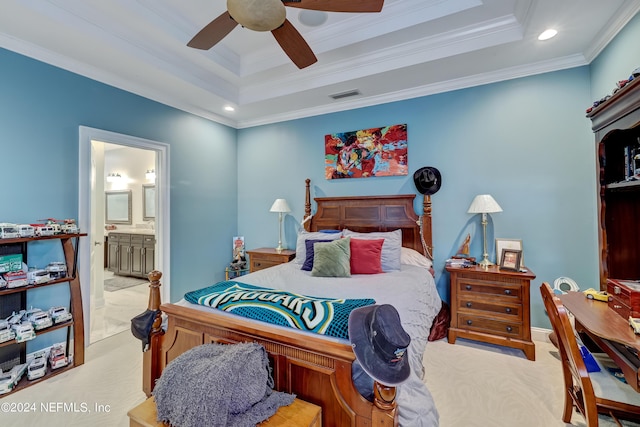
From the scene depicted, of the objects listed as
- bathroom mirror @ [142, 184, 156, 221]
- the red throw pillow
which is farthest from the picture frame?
bathroom mirror @ [142, 184, 156, 221]

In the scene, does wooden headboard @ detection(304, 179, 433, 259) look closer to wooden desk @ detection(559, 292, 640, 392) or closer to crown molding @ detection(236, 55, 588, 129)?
crown molding @ detection(236, 55, 588, 129)

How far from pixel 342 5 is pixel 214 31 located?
2.93 feet

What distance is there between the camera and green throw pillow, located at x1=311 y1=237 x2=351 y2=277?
2.59 meters

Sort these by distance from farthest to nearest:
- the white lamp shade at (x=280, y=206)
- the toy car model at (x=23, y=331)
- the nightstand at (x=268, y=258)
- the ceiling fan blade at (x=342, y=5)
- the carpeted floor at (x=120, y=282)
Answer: the carpeted floor at (x=120, y=282) < the white lamp shade at (x=280, y=206) < the nightstand at (x=268, y=258) < the toy car model at (x=23, y=331) < the ceiling fan blade at (x=342, y=5)

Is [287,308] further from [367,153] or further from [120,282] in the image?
[120,282]

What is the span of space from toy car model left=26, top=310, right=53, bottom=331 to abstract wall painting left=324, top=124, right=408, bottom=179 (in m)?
3.14

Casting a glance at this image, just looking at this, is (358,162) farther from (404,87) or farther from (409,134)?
(404,87)

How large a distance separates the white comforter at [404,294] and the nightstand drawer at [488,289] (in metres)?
0.33

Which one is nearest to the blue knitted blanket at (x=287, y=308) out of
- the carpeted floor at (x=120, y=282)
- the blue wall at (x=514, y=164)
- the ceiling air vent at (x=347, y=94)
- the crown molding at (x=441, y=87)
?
the blue wall at (x=514, y=164)

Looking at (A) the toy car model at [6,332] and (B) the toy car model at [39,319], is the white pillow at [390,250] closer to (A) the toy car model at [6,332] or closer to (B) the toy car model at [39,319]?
(B) the toy car model at [39,319]

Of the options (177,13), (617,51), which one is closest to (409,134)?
(617,51)

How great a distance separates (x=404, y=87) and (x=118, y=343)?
4.19 m

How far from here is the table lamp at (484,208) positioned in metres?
2.73

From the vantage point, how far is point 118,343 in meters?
2.84
